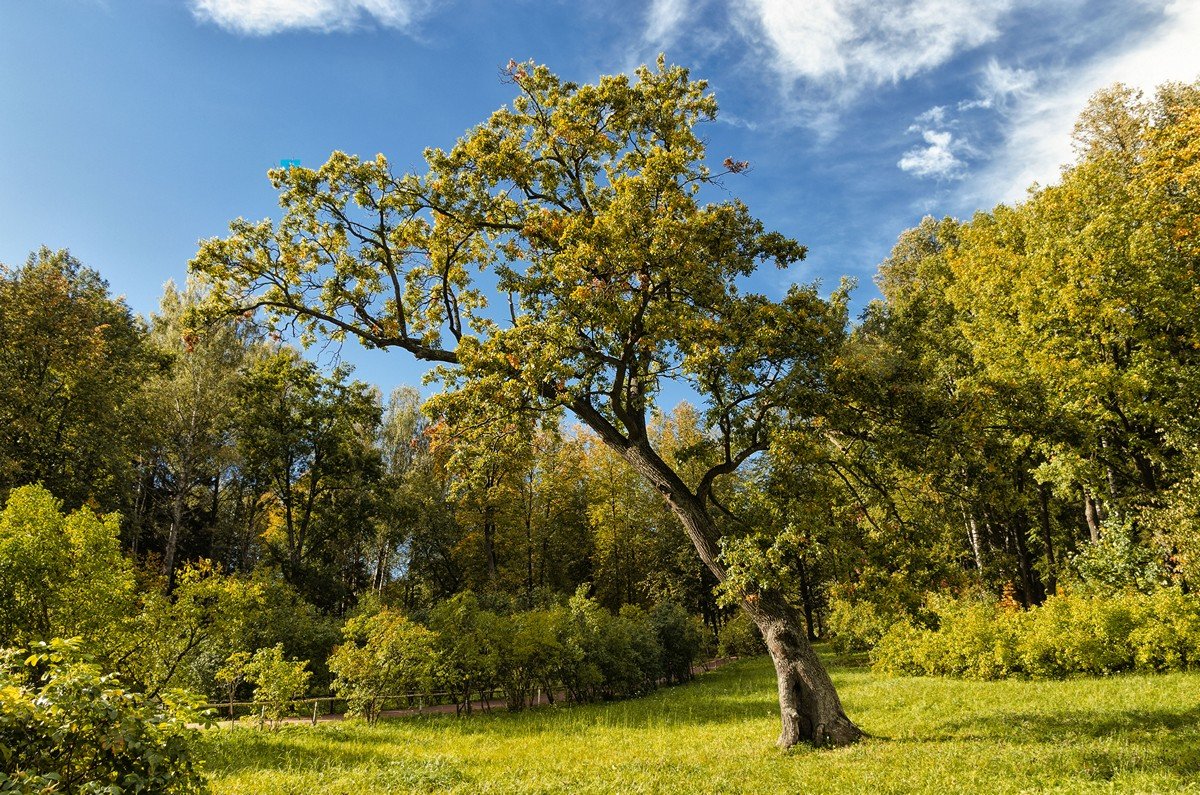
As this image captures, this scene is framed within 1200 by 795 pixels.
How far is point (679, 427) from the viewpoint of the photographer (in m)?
45.6

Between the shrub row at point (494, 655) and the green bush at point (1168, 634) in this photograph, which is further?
the shrub row at point (494, 655)

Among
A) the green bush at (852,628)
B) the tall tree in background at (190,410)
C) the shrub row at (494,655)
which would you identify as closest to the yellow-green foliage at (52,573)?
the shrub row at (494,655)

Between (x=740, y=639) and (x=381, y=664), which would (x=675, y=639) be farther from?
(x=381, y=664)

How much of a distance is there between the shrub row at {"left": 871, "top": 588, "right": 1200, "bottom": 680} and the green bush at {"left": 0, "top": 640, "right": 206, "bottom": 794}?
496 inches

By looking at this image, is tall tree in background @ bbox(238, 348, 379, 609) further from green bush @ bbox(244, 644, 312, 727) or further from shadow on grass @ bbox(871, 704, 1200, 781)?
shadow on grass @ bbox(871, 704, 1200, 781)

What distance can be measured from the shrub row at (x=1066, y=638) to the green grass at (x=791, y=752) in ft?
3.67

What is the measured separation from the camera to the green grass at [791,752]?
24.6 ft

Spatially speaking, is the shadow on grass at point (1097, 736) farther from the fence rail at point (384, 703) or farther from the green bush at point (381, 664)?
the fence rail at point (384, 703)

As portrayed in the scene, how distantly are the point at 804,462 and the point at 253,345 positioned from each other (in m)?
39.7

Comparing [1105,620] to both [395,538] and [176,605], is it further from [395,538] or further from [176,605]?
[395,538]

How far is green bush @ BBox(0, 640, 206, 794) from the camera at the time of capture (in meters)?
3.35

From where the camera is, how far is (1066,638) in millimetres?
15188

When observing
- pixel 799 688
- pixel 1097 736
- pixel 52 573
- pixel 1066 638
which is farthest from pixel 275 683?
pixel 1066 638

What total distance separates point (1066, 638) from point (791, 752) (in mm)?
10545
